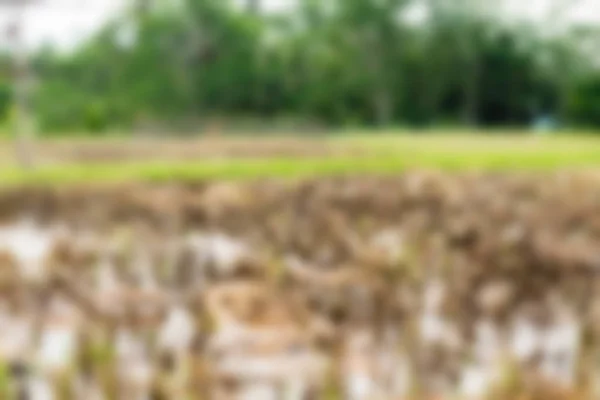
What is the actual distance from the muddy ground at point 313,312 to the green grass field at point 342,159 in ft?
1.54

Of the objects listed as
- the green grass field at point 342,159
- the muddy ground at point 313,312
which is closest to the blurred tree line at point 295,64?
the green grass field at point 342,159

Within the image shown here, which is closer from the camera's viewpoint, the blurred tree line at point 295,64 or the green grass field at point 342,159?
the green grass field at point 342,159

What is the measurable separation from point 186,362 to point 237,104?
1124mm

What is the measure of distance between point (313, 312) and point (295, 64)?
1104 mm

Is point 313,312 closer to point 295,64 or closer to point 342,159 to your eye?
point 342,159

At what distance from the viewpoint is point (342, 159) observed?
1.05m

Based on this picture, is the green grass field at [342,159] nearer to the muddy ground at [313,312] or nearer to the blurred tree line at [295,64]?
the blurred tree line at [295,64]

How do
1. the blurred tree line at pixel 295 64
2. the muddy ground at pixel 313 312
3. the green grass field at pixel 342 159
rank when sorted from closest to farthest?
1. the muddy ground at pixel 313 312
2. the green grass field at pixel 342 159
3. the blurred tree line at pixel 295 64

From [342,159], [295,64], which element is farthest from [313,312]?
[295,64]

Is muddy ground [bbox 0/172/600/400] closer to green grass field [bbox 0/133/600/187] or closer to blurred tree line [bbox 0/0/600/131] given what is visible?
green grass field [bbox 0/133/600/187]

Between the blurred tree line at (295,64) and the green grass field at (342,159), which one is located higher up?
the blurred tree line at (295,64)

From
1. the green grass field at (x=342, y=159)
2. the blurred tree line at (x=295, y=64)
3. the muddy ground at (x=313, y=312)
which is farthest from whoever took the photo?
the blurred tree line at (x=295, y=64)

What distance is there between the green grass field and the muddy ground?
47 cm

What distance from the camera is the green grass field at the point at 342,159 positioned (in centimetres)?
89
